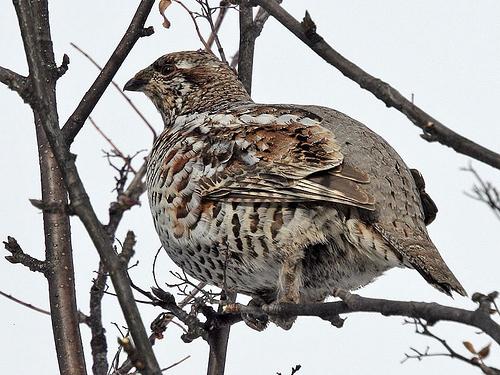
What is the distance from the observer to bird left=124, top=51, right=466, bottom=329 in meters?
5.33

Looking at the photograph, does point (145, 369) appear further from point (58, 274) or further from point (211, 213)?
point (211, 213)

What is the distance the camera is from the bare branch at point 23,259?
5152 mm

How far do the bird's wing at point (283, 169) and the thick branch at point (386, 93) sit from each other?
1.56m

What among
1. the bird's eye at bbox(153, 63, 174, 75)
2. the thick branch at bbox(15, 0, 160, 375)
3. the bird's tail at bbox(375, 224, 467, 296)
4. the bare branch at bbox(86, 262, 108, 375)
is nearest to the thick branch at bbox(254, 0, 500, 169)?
the thick branch at bbox(15, 0, 160, 375)

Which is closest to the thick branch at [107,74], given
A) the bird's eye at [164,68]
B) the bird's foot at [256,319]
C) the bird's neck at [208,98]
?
the bird's foot at [256,319]

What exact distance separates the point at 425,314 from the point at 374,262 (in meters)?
2.15

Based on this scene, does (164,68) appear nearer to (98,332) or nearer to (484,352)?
(98,332)

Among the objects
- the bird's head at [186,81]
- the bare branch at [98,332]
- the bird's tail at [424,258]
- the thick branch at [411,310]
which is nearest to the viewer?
the thick branch at [411,310]

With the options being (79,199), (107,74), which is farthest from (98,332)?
(79,199)

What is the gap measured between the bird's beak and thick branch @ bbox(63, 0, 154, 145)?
214 centimetres

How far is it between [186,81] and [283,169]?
2120 mm

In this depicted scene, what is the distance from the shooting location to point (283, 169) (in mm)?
5559

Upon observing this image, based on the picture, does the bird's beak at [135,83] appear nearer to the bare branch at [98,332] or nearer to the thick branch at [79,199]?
the bare branch at [98,332]

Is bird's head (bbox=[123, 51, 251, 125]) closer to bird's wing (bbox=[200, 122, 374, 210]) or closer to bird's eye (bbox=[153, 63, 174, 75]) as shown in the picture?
bird's eye (bbox=[153, 63, 174, 75])
